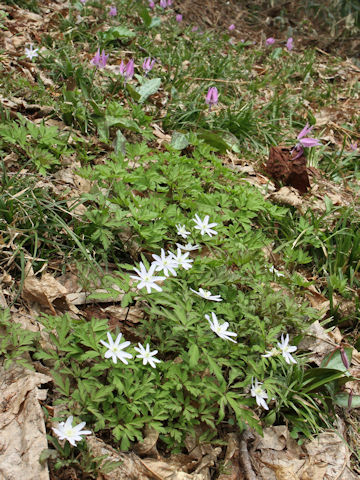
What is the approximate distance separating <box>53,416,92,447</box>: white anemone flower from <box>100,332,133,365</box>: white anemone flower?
25 cm

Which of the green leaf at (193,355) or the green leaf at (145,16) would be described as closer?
the green leaf at (193,355)

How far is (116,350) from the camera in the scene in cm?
161

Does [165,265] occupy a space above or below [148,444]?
above

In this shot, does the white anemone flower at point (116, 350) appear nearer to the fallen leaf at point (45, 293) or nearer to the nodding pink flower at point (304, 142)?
the fallen leaf at point (45, 293)

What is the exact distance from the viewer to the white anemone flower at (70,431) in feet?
4.71

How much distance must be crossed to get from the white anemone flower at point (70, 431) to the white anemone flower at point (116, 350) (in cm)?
25

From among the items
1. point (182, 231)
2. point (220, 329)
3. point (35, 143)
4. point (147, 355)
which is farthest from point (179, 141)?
point (147, 355)

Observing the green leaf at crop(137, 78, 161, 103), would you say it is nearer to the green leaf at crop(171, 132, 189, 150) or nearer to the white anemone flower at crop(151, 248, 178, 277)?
the green leaf at crop(171, 132, 189, 150)

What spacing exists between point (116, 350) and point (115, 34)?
11.5 ft

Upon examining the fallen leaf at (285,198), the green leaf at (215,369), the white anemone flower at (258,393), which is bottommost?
the fallen leaf at (285,198)

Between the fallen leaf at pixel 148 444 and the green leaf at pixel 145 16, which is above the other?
the green leaf at pixel 145 16

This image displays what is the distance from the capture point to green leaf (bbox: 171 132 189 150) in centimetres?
309

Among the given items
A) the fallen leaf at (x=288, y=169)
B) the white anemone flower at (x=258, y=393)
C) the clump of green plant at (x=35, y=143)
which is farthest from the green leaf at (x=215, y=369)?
the fallen leaf at (x=288, y=169)

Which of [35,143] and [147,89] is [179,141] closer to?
[147,89]
